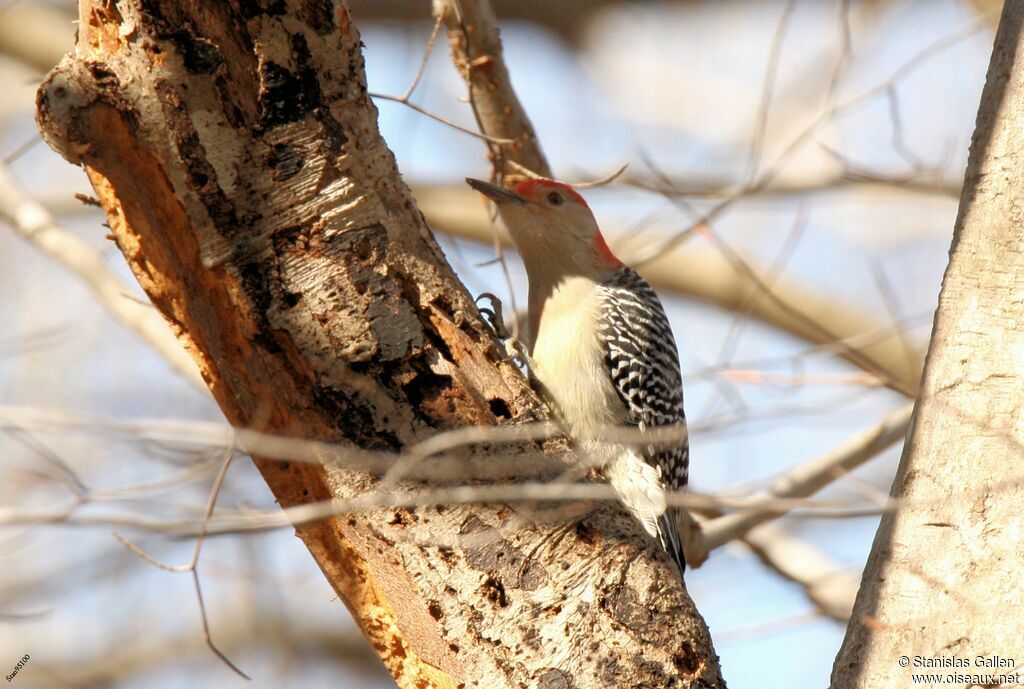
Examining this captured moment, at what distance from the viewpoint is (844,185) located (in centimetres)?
655

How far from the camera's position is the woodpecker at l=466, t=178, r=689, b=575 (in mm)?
4391

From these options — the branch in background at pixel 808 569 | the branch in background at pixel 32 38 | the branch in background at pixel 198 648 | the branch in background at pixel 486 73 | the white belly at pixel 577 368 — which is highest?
the branch in background at pixel 32 38

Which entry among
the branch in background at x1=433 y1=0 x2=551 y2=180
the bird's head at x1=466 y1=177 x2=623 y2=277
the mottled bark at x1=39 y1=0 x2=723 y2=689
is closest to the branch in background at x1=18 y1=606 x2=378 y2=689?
the bird's head at x1=466 y1=177 x2=623 y2=277

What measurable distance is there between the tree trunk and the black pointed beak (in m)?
2.19

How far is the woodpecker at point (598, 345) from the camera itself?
173 inches

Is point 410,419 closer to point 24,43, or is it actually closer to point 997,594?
point 997,594

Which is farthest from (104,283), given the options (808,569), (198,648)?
(198,648)

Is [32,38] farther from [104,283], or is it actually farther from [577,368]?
[577,368]

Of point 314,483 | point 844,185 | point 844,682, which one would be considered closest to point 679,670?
point 844,682

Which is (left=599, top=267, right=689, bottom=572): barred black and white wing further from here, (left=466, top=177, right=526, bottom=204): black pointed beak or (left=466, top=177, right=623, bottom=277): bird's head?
(left=466, top=177, right=526, bottom=204): black pointed beak

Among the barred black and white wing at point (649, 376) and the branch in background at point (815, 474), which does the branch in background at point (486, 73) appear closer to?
the barred black and white wing at point (649, 376)

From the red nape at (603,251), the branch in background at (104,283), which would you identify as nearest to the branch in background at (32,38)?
Result: the branch in background at (104,283)

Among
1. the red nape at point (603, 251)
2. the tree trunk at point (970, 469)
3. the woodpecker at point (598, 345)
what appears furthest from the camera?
the red nape at point (603, 251)

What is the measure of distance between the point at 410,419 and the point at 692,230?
244 centimetres
